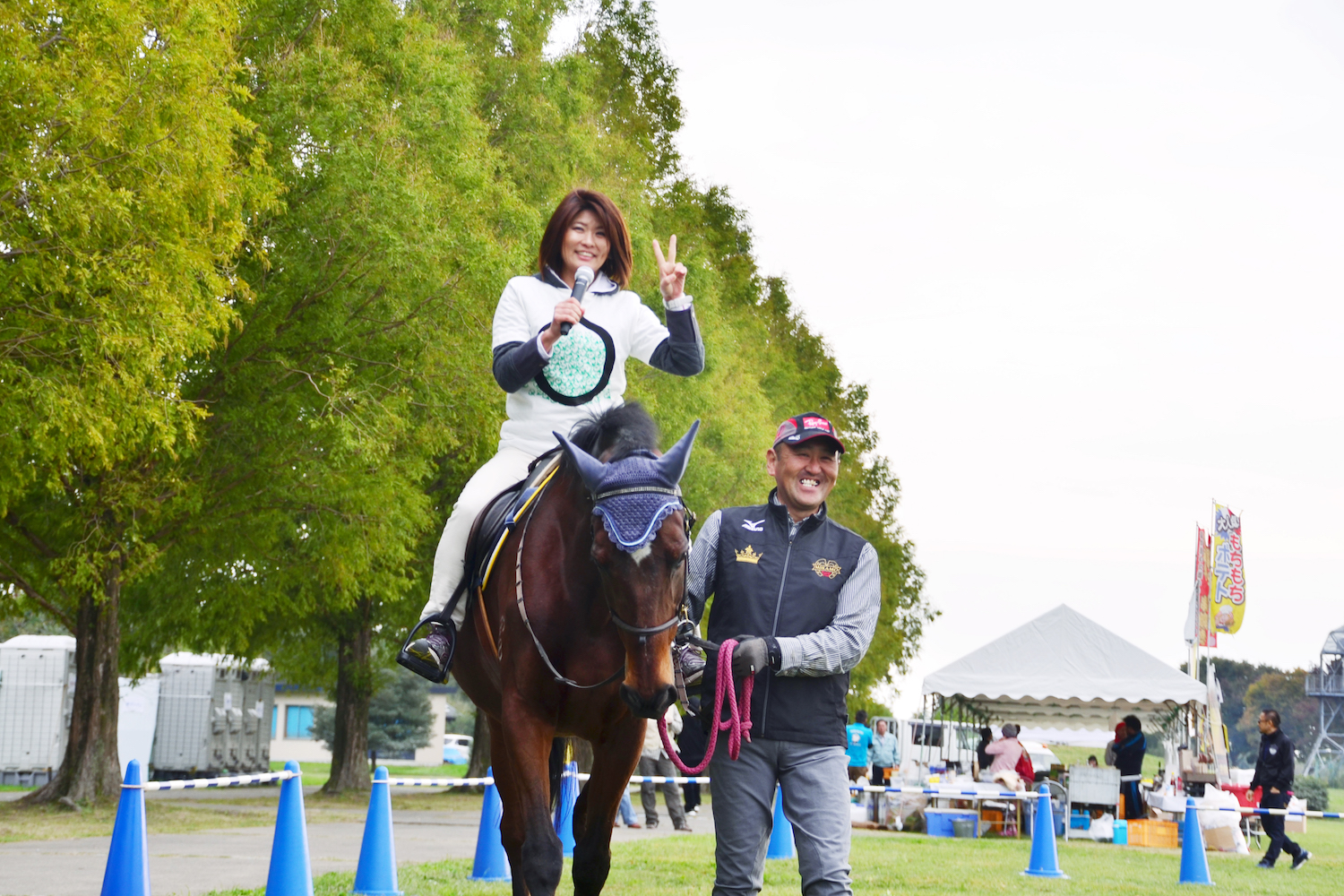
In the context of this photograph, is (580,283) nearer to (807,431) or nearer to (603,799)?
(807,431)

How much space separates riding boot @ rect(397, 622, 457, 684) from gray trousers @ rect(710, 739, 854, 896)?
125cm

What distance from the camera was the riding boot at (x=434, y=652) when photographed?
5.16 meters

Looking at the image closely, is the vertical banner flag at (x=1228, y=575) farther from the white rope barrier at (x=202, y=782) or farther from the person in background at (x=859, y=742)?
the white rope barrier at (x=202, y=782)

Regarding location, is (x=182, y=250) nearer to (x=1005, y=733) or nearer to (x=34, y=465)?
(x=34, y=465)

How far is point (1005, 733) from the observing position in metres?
20.5

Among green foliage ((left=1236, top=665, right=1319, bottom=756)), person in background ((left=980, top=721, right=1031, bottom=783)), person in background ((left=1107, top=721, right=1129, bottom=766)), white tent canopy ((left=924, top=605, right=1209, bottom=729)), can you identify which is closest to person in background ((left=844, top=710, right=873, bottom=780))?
white tent canopy ((left=924, top=605, right=1209, bottom=729))

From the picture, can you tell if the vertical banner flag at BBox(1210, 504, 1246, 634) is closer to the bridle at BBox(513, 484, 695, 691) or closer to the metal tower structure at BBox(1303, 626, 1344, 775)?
the bridle at BBox(513, 484, 695, 691)

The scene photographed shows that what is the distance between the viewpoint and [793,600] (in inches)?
182

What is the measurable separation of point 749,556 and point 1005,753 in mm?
17152

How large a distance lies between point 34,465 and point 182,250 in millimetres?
3995

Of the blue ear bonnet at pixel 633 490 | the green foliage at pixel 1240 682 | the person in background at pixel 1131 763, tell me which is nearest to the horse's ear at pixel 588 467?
the blue ear bonnet at pixel 633 490

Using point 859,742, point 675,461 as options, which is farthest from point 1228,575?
point 675,461

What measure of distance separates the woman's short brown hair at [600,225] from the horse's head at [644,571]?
1.63m

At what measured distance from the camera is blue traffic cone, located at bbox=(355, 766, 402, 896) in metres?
8.45
